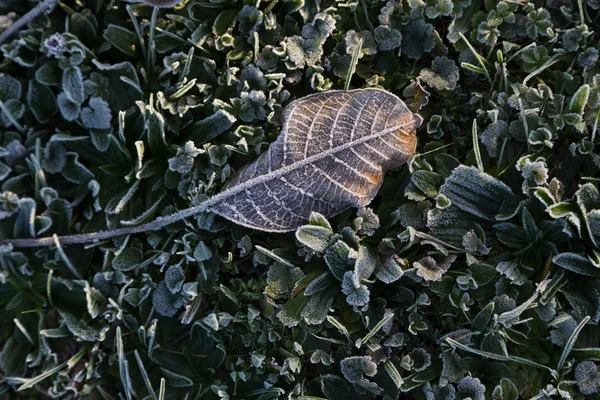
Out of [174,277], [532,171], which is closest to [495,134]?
[532,171]

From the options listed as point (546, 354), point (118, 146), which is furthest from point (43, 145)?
point (546, 354)

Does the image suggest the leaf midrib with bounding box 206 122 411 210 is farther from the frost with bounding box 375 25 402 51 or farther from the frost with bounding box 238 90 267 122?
the frost with bounding box 375 25 402 51

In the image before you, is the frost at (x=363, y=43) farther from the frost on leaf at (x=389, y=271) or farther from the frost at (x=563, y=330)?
the frost at (x=563, y=330)

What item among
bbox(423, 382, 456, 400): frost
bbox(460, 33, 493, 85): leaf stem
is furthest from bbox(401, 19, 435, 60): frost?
bbox(423, 382, 456, 400): frost

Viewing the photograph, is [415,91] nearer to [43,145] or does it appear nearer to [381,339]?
[381,339]

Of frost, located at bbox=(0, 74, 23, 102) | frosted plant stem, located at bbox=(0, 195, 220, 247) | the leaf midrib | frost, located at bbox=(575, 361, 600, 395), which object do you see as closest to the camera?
frost, located at bbox=(575, 361, 600, 395)

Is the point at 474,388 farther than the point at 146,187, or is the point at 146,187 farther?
the point at 146,187

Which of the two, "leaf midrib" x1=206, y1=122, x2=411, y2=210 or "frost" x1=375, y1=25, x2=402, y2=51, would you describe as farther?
"frost" x1=375, y1=25, x2=402, y2=51
